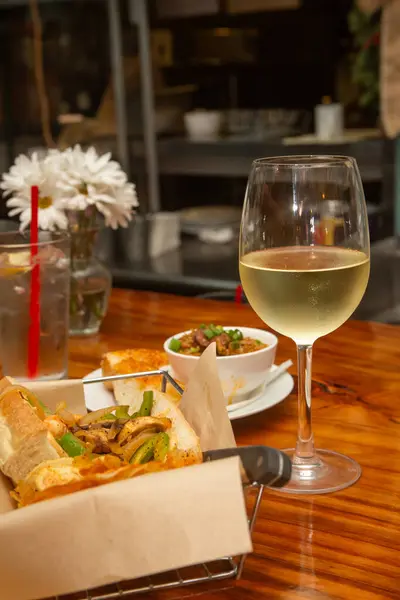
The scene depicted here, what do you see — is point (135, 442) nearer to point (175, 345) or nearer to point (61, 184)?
point (175, 345)

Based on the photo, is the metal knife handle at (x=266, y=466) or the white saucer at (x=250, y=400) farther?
the white saucer at (x=250, y=400)

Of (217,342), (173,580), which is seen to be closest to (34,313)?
(217,342)

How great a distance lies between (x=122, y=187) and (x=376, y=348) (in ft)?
1.78

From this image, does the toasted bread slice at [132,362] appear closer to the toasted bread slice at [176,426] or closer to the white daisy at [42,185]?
the toasted bread slice at [176,426]

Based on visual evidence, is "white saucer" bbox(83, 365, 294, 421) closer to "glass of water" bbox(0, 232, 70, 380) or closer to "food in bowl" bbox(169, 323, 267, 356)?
"food in bowl" bbox(169, 323, 267, 356)

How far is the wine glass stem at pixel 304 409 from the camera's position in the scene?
85 centimetres

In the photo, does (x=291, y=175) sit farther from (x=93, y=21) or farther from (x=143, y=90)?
(x=93, y=21)

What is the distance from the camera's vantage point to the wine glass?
81cm

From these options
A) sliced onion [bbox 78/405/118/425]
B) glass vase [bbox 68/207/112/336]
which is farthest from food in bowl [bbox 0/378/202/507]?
glass vase [bbox 68/207/112/336]

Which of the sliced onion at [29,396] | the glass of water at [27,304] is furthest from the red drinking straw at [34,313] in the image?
the sliced onion at [29,396]

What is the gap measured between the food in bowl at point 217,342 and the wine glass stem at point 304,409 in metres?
0.22

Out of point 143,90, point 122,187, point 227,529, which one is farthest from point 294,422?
point 143,90

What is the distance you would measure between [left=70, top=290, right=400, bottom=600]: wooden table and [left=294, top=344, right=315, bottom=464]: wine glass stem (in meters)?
0.06

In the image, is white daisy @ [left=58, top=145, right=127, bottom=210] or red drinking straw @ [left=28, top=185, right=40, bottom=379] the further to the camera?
white daisy @ [left=58, top=145, right=127, bottom=210]
